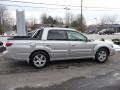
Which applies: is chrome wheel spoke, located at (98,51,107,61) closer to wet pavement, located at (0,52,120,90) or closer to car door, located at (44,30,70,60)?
wet pavement, located at (0,52,120,90)

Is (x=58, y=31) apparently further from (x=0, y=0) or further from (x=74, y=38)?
(x=0, y=0)

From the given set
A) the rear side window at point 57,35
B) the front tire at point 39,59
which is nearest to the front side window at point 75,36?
the rear side window at point 57,35

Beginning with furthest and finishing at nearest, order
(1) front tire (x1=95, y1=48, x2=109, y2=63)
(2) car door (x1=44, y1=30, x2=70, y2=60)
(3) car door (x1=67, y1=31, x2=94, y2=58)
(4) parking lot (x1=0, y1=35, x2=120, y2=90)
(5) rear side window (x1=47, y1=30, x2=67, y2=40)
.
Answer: (1) front tire (x1=95, y1=48, x2=109, y2=63), (3) car door (x1=67, y1=31, x2=94, y2=58), (5) rear side window (x1=47, y1=30, x2=67, y2=40), (2) car door (x1=44, y1=30, x2=70, y2=60), (4) parking lot (x1=0, y1=35, x2=120, y2=90)

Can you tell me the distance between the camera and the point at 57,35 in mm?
7336

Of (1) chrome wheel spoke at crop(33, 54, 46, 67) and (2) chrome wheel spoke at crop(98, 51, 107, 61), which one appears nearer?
(1) chrome wheel spoke at crop(33, 54, 46, 67)

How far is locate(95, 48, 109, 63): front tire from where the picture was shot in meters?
7.92

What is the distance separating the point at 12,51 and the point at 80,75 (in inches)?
107

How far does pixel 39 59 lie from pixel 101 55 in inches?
115

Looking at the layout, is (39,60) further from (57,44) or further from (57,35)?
(57,35)

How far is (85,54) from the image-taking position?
7672mm

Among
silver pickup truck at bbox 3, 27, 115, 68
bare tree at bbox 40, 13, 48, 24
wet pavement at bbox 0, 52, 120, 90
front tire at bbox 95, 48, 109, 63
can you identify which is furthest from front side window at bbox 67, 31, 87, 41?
bare tree at bbox 40, 13, 48, 24

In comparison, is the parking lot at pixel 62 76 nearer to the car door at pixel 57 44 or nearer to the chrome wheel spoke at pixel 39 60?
the chrome wheel spoke at pixel 39 60

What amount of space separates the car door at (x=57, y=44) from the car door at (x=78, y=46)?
0.76 ft

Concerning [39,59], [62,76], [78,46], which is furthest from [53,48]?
[62,76]
